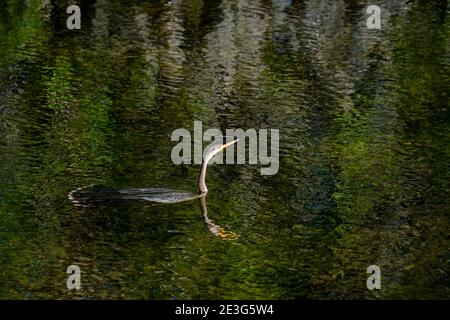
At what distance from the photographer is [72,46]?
23672mm

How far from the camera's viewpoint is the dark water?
13.8m

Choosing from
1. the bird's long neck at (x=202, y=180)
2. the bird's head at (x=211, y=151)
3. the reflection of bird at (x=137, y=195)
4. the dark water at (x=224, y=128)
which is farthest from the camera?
the bird's head at (x=211, y=151)

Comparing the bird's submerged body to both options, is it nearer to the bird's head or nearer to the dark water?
the dark water

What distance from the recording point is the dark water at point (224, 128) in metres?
13.8

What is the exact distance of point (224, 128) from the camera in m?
18.8

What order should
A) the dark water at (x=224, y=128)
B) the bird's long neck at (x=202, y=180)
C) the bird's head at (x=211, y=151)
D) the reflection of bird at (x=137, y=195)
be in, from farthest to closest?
the bird's head at (x=211, y=151)
the bird's long neck at (x=202, y=180)
the reflection of bird at (x=137, y=195)
the dark water at (x=224, y=128)

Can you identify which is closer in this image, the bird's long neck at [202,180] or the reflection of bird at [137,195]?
the reflection of bird at [137,195]

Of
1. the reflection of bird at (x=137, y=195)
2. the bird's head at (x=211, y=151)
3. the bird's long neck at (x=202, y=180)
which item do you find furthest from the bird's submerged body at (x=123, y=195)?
the bird's head at (x=211, y=151)

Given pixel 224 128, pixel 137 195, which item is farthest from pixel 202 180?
pixel 224 128

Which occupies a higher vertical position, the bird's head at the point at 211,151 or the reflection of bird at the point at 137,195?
the bird's head at the point at 211,151

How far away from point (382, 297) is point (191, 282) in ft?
7.47

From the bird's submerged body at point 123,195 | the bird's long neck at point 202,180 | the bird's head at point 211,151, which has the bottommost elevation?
the bird's submerged body at point 123,195

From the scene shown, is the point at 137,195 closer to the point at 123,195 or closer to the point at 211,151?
the point at 123,195

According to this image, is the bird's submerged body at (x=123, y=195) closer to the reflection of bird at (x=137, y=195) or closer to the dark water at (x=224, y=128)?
the reflection of bird at (x=137, y=195)
